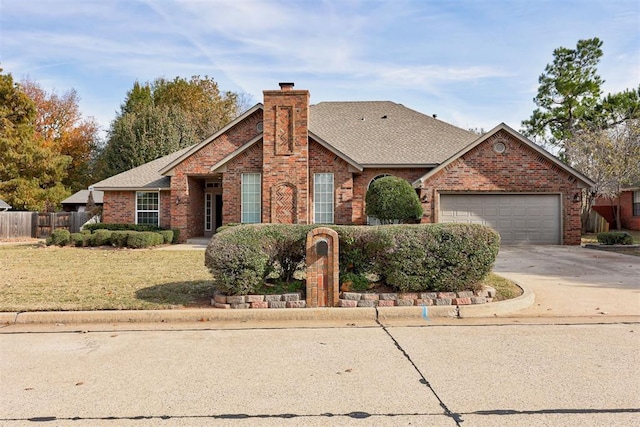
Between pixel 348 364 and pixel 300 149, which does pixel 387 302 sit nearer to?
pixel 348 364

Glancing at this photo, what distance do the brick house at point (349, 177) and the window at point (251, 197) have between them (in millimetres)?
44

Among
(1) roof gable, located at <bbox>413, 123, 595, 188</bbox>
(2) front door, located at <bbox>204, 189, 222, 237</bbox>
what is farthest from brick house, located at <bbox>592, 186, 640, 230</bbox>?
(2) front door, located at <bbox>204, 189, 222, 237</bbox>

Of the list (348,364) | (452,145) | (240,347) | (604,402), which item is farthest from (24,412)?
(452,145)

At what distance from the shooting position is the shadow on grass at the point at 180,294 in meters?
7.78

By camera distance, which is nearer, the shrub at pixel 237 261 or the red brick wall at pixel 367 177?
the shrub at pixel 237 261

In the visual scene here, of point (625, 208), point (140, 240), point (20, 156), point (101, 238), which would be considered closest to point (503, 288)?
point (140, 240)

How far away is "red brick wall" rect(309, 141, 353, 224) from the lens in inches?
784

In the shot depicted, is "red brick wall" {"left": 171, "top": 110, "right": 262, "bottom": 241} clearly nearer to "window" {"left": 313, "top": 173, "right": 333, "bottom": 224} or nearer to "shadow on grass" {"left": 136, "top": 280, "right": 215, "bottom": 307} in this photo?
"window" {"left": 313, "top": 173, "right": 333, "bottom": 224}

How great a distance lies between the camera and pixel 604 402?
12.9 ft

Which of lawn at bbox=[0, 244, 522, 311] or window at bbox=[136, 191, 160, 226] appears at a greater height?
window at bbox=[136, 191, 160, 226]

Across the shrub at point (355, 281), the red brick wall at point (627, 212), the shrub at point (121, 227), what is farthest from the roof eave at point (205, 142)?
the red brick wall at point (627, 212)

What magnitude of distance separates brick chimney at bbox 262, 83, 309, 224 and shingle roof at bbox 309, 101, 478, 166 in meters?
3.01

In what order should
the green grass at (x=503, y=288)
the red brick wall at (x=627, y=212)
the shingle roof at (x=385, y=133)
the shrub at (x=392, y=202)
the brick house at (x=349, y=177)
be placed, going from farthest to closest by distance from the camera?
1. the red brick wall at (x=627, y=212)
2. the shingle roof at (x=385, y=133)
3. the brick house at (x=349, y=177)
4. the shrub at (x=392, y=202)
5. the green grass at (x=503, y=288)

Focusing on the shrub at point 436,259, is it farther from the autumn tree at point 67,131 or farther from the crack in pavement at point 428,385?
the autumn tree at point 67,131
